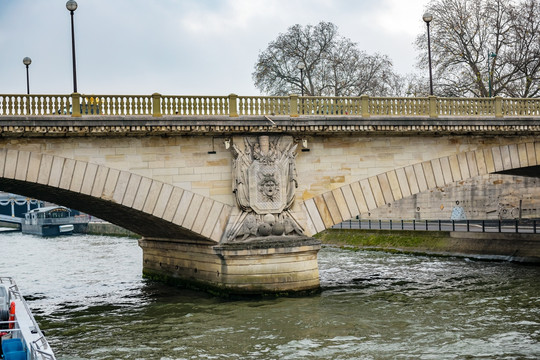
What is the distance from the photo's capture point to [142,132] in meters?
21.5

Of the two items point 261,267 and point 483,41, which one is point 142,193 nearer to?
point 261,267

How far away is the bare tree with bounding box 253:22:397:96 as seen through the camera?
51.6m

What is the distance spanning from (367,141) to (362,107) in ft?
3.59

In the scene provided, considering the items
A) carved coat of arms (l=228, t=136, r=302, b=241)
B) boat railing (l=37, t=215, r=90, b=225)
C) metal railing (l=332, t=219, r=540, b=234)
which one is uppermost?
carved coat of arms (l=228, t=136, r=302, b=241)

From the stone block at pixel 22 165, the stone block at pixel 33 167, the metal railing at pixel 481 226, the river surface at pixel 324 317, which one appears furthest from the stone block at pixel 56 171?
the metal railing at pixel 481 226

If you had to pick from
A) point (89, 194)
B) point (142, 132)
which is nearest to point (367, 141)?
point (142, 132)

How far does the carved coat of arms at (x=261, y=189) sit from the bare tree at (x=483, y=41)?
21648 mm

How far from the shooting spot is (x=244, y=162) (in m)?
22.8

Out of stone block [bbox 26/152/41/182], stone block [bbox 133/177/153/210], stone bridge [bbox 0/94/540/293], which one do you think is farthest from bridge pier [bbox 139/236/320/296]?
stone block [bbox 26/152/41/182]

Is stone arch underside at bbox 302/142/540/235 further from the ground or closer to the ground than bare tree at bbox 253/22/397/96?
closer to the ground

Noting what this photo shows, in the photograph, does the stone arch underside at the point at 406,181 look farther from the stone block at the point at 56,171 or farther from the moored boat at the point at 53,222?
the moored boat at the point at 53,222

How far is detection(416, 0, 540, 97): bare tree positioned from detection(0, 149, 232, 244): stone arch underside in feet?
77.3

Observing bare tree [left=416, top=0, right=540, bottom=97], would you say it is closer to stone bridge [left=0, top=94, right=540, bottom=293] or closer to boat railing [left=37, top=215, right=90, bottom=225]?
stone bridge [left=0, top=94, right=540, bottom=293]

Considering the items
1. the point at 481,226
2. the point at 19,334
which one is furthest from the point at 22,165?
the point at 481,226
